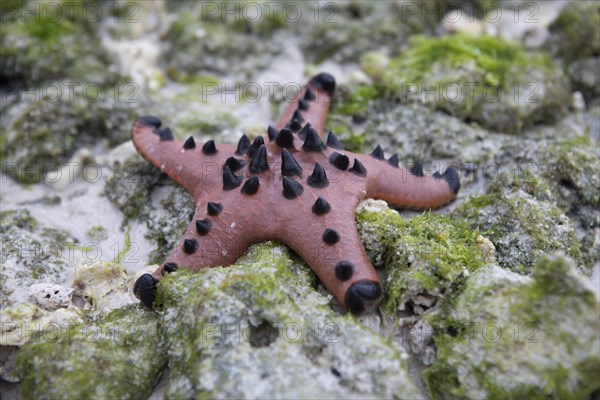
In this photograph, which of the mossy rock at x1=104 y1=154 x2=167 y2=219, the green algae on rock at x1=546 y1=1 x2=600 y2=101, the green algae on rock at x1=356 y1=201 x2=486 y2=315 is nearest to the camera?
the green algae on rock at x1=356 y1=201 x2=486 y2=315

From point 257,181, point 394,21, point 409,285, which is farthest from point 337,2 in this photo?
point 409,285

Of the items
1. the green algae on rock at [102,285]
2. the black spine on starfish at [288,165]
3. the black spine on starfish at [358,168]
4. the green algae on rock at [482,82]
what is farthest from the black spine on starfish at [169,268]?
the green algae on rock at [482,82]

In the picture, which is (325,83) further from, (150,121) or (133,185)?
(133,185)

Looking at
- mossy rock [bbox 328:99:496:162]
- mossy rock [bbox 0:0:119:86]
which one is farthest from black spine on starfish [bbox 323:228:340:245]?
mossy rock [bbox 0:0:119:86]

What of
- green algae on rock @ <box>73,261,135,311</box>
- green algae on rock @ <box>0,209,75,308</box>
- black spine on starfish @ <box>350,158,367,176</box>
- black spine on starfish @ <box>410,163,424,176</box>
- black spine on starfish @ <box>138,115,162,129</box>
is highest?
black spine on starfish @ <box>350,158,367,176</box>

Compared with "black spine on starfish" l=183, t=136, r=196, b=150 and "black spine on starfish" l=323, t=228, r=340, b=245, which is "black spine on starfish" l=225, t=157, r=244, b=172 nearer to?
"black spine on starfish" l=183, t=136, r=196, b=150

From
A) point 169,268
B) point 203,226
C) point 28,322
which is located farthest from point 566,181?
point 28,322

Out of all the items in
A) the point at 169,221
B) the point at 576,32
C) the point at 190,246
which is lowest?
the point at 169,221
